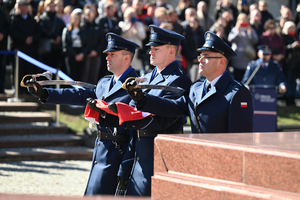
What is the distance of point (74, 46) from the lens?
11.5 metres

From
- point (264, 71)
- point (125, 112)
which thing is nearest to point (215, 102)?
point (125, 112)

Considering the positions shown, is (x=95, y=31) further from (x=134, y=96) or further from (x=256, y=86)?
(x=134, y=96)

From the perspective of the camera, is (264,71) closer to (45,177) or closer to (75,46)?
(75,46)

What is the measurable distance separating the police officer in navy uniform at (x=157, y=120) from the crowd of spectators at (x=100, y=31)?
6.23 meters

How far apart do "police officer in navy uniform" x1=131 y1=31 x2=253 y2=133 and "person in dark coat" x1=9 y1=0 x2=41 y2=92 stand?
7197mm

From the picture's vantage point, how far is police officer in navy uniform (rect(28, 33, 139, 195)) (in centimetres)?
514

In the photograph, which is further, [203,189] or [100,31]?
[100,31]

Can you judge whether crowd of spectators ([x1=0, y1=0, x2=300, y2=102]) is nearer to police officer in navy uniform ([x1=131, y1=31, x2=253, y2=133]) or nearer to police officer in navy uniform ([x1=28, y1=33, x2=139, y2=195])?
police officer in navy uniform ([x1=28, y1=33, x2=139, y2=195])

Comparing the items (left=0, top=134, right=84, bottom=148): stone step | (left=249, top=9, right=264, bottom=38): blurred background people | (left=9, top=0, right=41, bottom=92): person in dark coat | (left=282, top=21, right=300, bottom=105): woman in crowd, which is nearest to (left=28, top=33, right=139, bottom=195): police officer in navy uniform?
(left=0, top=134, right=84, bottom=148): stone step

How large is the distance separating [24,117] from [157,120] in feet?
21.2

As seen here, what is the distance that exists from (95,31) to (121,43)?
6400 millimetres

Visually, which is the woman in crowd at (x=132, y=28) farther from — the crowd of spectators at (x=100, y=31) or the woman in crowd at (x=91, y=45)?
the woman in crowd at (x=91, y=45)

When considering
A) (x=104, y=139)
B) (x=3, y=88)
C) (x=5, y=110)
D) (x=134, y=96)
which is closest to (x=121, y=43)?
(x=104, y=139)

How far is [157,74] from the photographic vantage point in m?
5.15
